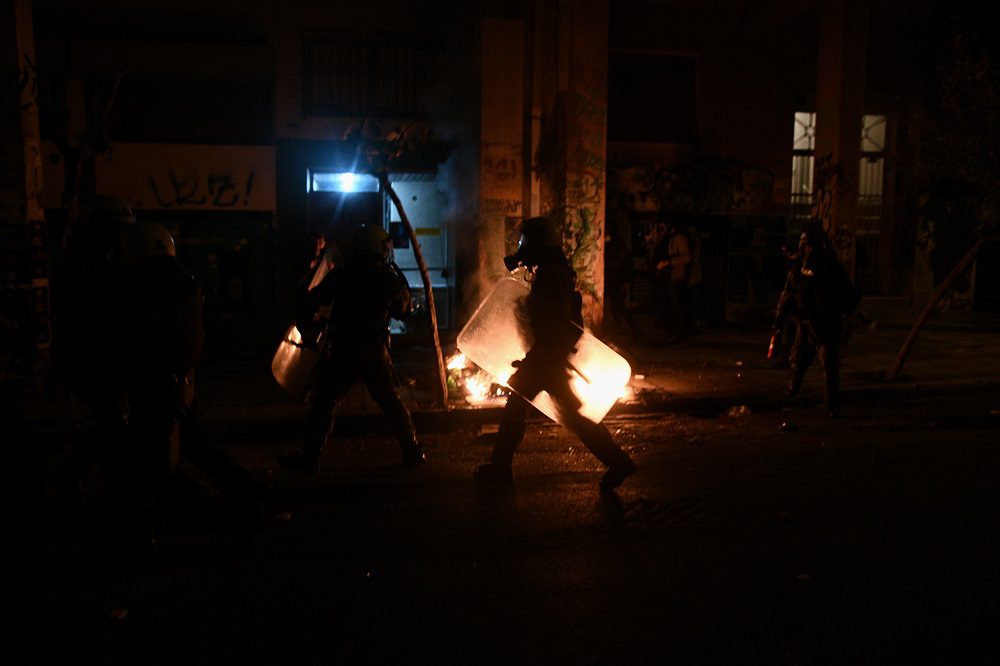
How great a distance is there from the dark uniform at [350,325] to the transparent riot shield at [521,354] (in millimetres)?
655

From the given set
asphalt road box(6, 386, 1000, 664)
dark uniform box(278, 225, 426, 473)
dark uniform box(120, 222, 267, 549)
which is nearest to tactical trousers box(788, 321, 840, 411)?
asphalt road box(6, 386, 1000, 664)

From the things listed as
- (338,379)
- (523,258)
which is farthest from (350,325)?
(523,258)

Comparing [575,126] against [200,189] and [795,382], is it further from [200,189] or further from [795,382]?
[200,189]

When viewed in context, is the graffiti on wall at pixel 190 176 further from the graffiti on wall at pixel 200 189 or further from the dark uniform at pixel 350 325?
the dark uniform at pixel 350 325

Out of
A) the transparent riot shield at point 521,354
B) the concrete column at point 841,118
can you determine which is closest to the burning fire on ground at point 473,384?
the transparent riot shield at point 521,354

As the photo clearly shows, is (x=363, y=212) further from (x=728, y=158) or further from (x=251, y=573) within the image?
(x=251, y=573)

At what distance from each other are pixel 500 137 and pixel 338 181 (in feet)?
10.4

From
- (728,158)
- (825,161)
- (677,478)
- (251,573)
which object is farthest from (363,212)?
(251,573)

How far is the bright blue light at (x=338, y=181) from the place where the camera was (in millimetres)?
13422

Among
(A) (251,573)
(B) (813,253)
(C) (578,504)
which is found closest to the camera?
(A) (251,573)

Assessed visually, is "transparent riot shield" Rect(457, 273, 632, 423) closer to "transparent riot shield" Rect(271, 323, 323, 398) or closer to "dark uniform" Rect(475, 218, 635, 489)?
"dark uniform" Rect(475, 218, 635, 489)

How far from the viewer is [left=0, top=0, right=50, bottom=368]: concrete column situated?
8672 mm

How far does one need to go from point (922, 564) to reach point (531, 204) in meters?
7.37

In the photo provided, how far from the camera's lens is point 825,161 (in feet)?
45.5
